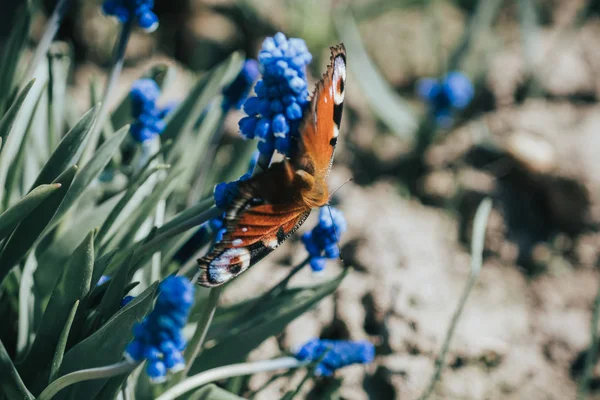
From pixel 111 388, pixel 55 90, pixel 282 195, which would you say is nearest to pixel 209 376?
pixel 111 388

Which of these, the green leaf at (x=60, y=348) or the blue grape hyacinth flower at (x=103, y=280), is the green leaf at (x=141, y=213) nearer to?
the blue grape hyacinth flower at (x=103, y=280)

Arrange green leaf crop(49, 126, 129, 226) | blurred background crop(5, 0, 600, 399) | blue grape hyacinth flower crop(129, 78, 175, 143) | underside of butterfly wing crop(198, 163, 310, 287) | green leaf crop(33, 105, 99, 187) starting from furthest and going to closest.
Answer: blurred background crop(5, 0, 600, 399), blue grape hyacinth flower crop(129, 78, 175, 143), green leaf crop(49, 126, 129, 226), green leaf crop(33, 105, 99, 187), underside of butterfly wing crop(198, 163, 310, 287)

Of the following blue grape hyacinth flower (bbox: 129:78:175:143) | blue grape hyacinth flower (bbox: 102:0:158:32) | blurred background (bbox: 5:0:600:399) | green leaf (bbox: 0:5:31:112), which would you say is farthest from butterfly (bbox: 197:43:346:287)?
green leaf (bbox: 0:5:31:112)

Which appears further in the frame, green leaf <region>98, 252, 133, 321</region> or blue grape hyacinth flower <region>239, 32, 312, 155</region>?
green leaf <region>98, 252, 133, 321</region>

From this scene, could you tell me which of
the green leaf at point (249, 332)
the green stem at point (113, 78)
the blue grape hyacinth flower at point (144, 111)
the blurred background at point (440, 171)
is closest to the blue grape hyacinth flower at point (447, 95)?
the blurred background at point (440, 171)

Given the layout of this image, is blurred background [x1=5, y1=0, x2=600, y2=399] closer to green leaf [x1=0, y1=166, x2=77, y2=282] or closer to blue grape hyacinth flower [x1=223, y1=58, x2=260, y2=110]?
blue grape hyacinth flower [x1=223, y1=58, x2=260, y2=110]

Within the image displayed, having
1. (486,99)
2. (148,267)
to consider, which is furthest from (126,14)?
(486,99)
